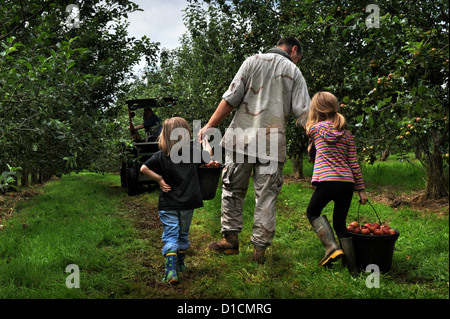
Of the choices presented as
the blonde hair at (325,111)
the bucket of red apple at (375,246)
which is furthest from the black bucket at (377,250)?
the blonde hair at (325,111)

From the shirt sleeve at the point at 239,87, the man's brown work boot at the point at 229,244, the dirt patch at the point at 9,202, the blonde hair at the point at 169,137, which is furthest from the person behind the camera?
the dirt patch at the point at 9,202

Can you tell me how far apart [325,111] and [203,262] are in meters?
1.88

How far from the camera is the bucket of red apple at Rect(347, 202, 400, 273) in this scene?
9.94ft

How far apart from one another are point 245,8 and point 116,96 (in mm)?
4800

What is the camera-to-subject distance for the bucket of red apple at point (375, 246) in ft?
9.94

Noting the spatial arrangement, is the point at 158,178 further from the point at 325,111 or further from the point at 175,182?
Result: the point at 325,111

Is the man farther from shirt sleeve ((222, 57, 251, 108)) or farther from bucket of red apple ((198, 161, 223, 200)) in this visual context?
bucket of red apple ((198, 161, 223, 200))

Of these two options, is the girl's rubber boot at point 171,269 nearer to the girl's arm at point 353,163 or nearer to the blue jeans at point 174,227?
the blue jeans at point 174,227

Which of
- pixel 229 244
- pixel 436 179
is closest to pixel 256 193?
pixel 229 244

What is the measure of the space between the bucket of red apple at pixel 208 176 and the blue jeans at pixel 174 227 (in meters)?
0.32

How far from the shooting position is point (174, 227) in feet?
10.6

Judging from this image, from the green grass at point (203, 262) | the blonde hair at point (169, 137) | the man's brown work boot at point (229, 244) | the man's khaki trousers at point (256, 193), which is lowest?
the green grass at point (203, 262)

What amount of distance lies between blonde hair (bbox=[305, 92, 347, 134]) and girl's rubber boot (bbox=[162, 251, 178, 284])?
1.67 m
